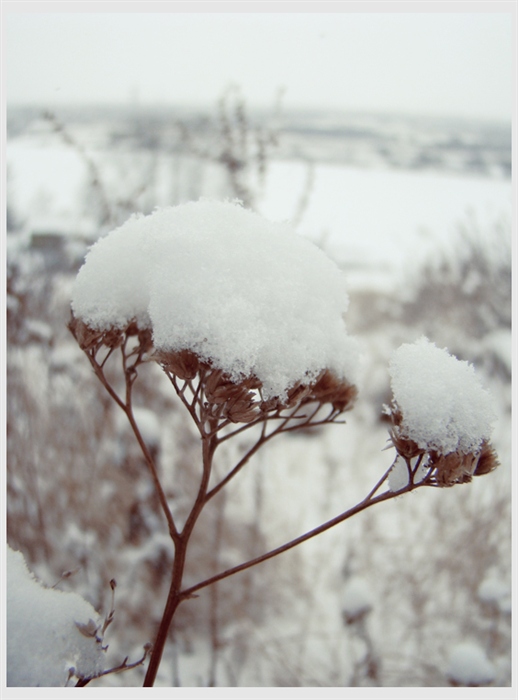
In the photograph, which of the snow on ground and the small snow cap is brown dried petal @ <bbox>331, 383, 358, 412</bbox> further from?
the snow on ground

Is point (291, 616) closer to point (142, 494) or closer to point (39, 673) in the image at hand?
point (142, 494)

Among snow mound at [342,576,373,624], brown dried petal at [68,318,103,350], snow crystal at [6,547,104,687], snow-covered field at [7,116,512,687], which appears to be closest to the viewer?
snow crystal at [6,547,104,687]

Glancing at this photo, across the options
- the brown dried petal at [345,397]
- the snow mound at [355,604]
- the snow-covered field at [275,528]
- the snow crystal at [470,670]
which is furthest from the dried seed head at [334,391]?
the snow-covered field at [275,528]

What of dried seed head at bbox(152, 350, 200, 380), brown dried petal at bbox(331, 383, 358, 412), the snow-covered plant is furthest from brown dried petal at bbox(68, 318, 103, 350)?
brown dried petal at bbox(331, 383, 358, 412)

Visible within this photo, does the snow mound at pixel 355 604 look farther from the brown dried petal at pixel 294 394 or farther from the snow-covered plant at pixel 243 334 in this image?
the brown dried petal at pixel 294 394

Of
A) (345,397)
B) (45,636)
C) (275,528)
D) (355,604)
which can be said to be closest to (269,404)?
(345,397)

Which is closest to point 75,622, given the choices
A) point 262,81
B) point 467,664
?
point 467,664
